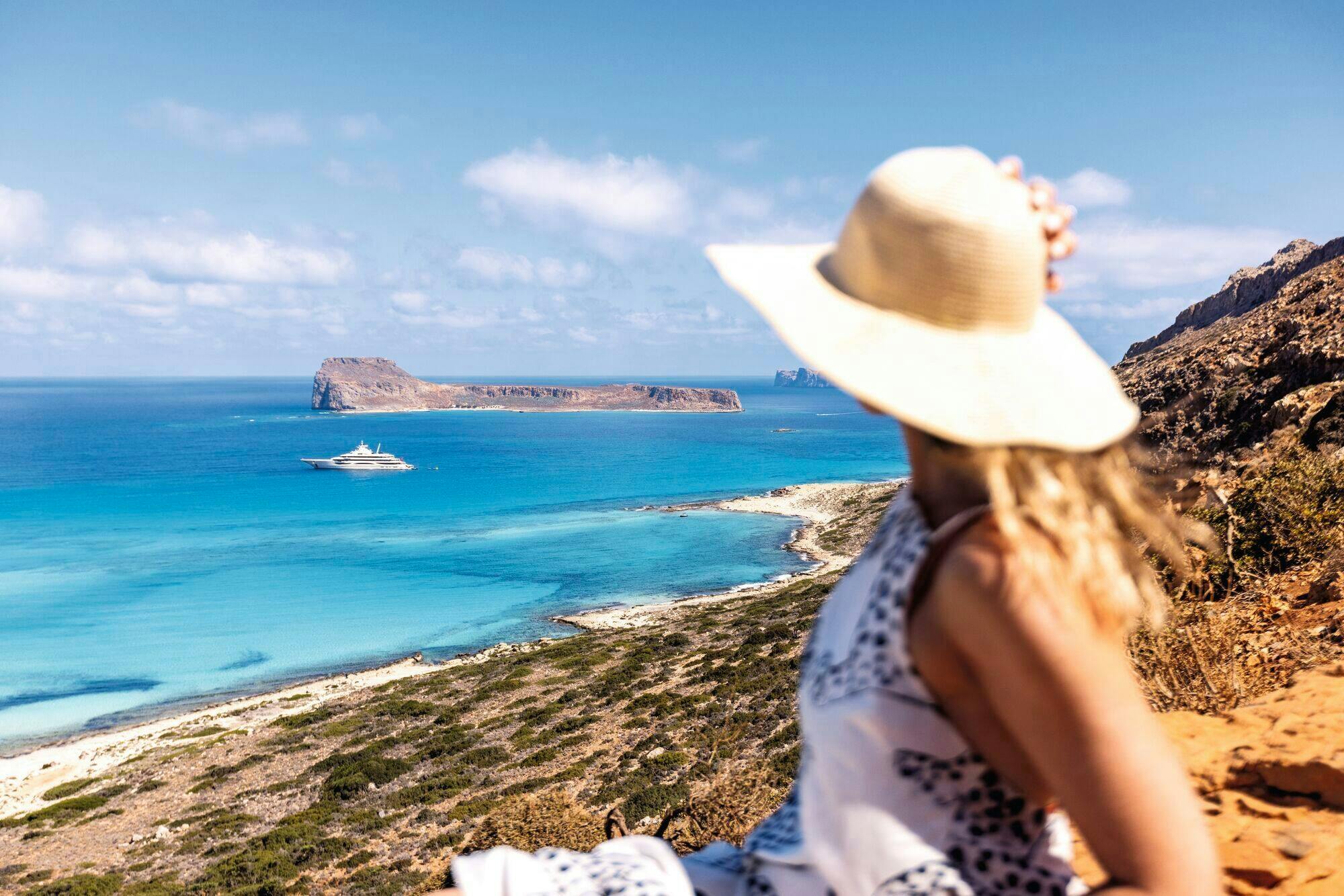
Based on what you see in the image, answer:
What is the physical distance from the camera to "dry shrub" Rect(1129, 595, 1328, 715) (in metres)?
Result: 4.77

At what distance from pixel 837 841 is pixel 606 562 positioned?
4563 centimetres

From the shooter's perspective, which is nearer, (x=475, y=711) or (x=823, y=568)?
(x=475, y=711)

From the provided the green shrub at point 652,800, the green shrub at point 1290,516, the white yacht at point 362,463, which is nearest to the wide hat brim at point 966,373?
the green shrub at point 1290,516

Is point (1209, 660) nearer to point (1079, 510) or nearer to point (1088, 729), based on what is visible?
point (1079, 510)

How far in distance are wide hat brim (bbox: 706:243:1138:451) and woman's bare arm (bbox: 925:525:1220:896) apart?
212 mm

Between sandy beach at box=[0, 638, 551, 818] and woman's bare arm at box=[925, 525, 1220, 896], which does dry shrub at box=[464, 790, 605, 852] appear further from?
sandy beach at box=[0, 638, 551, 818]

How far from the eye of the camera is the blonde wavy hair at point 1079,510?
111 cm

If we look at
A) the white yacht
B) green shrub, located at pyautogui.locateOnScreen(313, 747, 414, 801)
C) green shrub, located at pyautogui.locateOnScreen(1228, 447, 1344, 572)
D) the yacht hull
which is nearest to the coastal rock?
green shrub, located at pyautogui.locateOnScreen(1228, 447, 1344, 572)

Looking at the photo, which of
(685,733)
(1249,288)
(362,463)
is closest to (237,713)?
(685,733)

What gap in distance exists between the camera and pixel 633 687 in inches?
859

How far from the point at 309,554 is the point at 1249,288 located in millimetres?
59697

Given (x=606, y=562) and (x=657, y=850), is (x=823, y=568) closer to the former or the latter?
(x=606, y=562)

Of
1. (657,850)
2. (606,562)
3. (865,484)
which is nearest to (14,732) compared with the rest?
(606,562)

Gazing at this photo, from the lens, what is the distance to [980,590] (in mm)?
1051
